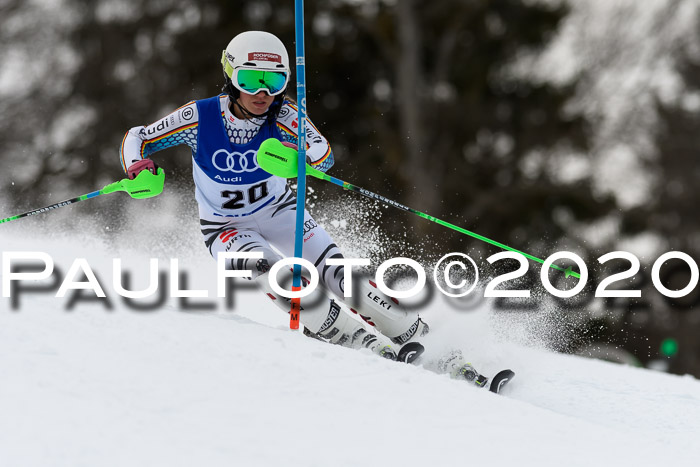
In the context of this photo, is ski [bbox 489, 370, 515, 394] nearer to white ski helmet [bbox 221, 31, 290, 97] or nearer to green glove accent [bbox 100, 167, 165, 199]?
white ski helmet [bbox 221, 31, 290, 97]

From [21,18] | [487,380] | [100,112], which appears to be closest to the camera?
[487,380]

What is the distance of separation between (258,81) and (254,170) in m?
0.49

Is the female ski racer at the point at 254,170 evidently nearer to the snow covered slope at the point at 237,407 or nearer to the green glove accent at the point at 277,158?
the green glove accent at the point at 277,158

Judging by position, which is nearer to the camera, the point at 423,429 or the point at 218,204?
the point at 423,429

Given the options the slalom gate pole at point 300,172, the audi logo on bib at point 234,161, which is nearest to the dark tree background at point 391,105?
the audi logo on bib at point 234,161

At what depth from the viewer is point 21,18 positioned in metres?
16.0

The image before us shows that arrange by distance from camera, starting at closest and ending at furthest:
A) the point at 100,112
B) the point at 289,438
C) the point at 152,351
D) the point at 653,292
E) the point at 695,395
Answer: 1. the point at 289,438
2. the point at 152,351
3. the point at 695,395
4. the point at 100,112
5. the point at 653,292

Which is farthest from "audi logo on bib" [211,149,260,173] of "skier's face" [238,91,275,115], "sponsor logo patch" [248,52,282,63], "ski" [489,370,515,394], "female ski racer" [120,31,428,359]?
"ski" [489,370,515,394]

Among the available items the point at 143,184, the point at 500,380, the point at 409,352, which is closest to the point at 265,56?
the point at 143,184

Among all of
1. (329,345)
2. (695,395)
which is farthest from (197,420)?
(695,395)

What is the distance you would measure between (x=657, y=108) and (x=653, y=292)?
12.3 ft

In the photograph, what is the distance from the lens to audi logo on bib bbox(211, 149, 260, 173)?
4754 mm

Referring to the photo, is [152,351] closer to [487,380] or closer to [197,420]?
[197,420]

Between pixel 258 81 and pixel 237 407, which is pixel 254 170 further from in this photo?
pixel 237 407
